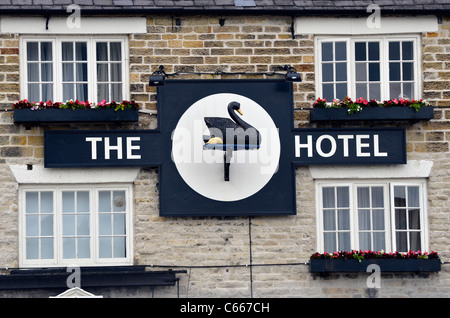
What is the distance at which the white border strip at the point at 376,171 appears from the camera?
16438 mm

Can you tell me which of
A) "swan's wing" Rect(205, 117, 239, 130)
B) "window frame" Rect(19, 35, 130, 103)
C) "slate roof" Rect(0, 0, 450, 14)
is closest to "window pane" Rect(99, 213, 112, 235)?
"window frame" Rect(19, 35, 130, 103)

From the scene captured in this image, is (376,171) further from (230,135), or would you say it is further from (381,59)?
(230,135)

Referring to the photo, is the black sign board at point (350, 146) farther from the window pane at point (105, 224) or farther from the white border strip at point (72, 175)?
the window pane at point (105, 224)

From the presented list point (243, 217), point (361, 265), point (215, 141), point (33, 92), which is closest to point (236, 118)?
point (215, 141)

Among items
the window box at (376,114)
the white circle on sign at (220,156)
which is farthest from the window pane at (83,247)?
the window box at (376,114)

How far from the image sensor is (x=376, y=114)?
16.4 metres

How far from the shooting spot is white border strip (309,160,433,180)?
53.9 feet

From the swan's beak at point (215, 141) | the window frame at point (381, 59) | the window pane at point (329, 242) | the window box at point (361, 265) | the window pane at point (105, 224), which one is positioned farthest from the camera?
the window frame at point (381, 59)

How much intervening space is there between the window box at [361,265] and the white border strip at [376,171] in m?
1.29

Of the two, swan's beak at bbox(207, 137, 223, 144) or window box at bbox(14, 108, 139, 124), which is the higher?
window box at bbox(14, 108, 139, 124)

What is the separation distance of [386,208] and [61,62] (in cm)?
545

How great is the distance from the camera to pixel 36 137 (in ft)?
53.4

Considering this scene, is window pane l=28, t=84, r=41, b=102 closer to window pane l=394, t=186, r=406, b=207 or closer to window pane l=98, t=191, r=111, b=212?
window pane l=98, t=191, r=111, b=212

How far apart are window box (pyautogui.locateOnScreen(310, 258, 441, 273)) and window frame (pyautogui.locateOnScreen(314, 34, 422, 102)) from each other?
2.52 meters
